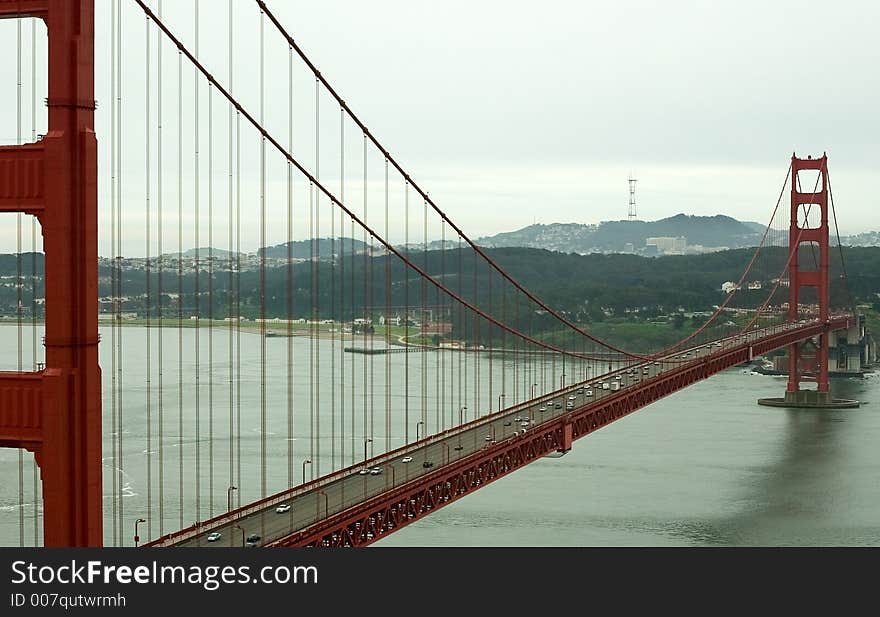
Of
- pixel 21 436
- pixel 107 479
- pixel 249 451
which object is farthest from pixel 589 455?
pixel 21 436

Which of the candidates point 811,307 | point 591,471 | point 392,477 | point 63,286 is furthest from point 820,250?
point 63,286

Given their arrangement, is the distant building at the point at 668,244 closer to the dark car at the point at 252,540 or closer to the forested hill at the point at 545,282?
the forested hill at the point at 545,282

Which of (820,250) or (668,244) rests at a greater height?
(668,244)

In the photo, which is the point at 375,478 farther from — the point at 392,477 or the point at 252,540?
the point at 252,540

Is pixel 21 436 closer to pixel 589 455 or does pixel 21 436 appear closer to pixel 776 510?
pixel 776 510

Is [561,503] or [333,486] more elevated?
[333,486]

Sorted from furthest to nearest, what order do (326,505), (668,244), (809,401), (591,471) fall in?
1. (668,244)
2. (809,401)
3. (591,471)
4. (326,505)
